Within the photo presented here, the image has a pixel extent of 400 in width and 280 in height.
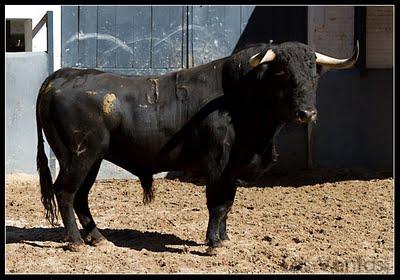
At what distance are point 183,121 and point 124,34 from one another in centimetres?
427

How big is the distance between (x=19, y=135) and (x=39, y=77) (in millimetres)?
820

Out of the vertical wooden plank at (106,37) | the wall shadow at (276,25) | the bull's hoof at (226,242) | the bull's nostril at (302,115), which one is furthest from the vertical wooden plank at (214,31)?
the bull's nostril at (302,115)

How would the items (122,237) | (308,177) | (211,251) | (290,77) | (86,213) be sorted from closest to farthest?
(290,77)
(211,251)
(86,213)
(122,237)
(308,177)

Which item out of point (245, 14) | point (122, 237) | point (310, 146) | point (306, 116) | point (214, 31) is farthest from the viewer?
point (310, 146)

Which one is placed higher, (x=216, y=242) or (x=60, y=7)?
(x=60, y=7)

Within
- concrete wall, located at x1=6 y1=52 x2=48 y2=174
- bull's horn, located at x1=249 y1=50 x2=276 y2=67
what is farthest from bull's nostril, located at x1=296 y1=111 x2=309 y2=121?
concrete wall, located at x1=6 y1=52 x2=48 y2=174

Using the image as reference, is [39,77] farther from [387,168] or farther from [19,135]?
[387,168]

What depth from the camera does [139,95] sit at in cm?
770

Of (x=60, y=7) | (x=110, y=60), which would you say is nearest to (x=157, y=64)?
(x=110, y=60)

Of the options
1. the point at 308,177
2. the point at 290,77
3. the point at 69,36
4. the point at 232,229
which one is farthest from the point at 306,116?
the point at 69,36

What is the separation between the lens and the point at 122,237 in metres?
8.24

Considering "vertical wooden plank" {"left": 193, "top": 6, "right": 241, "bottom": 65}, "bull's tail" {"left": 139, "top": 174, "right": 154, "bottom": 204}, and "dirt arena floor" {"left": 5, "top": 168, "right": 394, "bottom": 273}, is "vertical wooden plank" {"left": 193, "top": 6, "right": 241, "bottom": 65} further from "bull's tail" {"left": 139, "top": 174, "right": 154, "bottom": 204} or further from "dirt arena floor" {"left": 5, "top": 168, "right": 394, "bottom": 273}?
"bull's tail" {"left": 139, "top": 174, "right": 154, "bottom": 204}

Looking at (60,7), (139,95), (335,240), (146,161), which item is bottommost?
(335,240)

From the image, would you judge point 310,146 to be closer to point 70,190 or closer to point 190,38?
point 190,38
